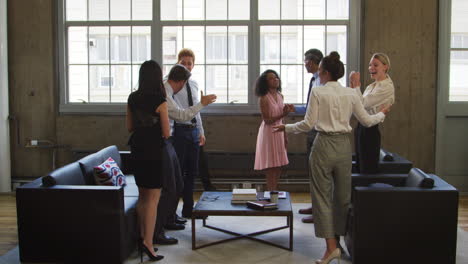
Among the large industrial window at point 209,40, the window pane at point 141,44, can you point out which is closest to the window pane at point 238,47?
the large industrial window at point 209,40

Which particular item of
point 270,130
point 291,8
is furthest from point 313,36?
point 270,130

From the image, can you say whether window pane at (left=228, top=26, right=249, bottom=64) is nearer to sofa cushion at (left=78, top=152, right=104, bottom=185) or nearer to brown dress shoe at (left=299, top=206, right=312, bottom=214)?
brown dress shoe at (left=299, top=206, right=312, bottom=214)

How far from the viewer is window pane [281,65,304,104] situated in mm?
6828

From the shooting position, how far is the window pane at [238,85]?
22.5 feet

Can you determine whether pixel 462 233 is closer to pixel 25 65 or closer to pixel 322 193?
pixel 322 193

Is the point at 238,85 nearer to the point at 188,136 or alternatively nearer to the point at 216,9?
the point at 216,9

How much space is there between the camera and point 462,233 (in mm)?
5168

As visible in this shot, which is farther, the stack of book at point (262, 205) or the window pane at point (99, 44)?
the window pane at point (99, 44)

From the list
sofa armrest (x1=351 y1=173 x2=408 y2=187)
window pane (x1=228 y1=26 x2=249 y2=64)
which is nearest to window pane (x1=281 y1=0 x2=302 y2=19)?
window pane (x1=228 y1=26 x2=249 y2=64)

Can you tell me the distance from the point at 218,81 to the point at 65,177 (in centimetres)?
288

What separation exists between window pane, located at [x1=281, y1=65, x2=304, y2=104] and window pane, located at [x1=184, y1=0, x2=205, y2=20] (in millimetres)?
1189

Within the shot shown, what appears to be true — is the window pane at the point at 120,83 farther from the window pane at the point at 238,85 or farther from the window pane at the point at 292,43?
the window pane at the point at 292,43

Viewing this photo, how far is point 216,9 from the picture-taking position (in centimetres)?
681

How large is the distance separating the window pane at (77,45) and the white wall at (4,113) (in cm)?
75
